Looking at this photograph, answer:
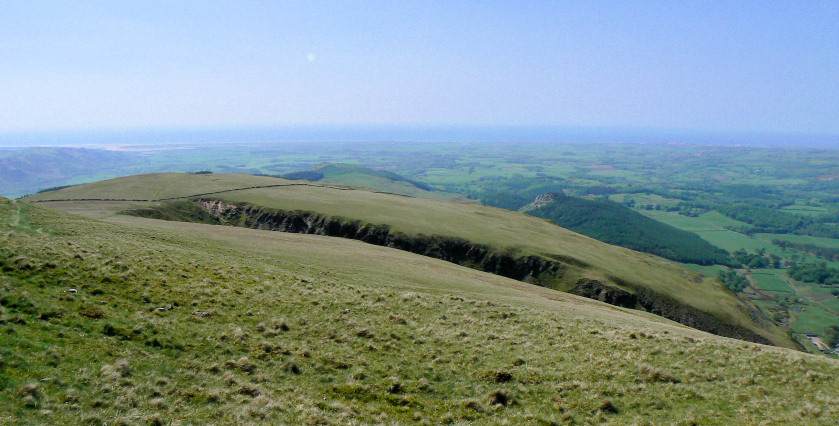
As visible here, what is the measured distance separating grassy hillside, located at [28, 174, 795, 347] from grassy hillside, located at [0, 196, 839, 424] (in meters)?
40.6

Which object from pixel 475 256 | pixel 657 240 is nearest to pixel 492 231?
pixel 475 256

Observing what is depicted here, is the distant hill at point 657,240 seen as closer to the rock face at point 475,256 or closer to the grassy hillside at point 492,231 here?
the grassy hillside at point 492,231

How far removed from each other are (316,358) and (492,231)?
6310 cm

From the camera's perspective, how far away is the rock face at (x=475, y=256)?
6084cm

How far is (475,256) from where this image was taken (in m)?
67.3

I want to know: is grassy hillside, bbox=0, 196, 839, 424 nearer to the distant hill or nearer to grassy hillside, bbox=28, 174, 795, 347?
grassy hillside, bbox=28, 174, 795, 347

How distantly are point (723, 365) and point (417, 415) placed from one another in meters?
16.9

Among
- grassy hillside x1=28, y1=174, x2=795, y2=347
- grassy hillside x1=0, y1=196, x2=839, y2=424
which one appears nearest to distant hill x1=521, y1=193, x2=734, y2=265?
grassy hillside x1=28, y1=174, x2=795, y2=347

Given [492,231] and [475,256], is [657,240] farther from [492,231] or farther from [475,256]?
[475,256]

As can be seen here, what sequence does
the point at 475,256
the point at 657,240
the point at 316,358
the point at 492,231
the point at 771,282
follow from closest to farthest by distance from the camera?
1. the point at 316,358
2. the point at 475,256
3. the point at 492,231
4. the point at 771,282
5. the point at 657,240

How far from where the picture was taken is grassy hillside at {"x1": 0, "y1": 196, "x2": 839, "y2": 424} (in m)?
13.9

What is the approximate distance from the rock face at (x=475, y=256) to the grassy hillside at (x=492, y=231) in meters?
0.54

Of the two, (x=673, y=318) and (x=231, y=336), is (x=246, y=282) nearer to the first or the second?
(x=231, y=336)

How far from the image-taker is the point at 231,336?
19.5 metres
